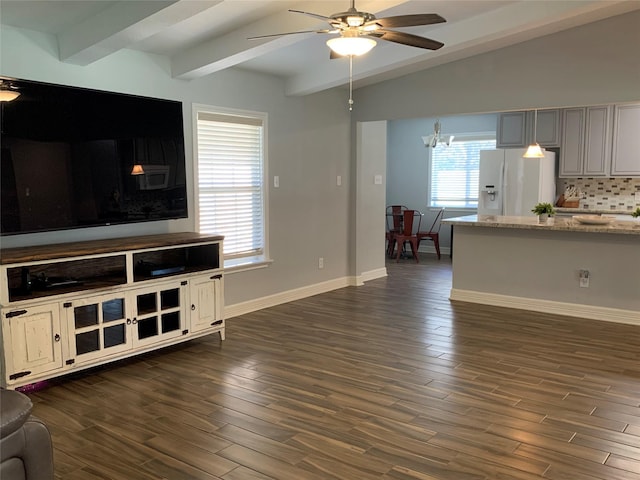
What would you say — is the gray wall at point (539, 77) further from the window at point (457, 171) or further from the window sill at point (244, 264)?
the window at point (457, 171)

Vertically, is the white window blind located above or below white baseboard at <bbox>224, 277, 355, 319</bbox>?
above

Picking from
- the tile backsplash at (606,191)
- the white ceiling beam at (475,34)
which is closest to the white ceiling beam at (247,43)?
the white ceiling beam at (475,34)

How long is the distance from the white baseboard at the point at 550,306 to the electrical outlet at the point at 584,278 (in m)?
0.20

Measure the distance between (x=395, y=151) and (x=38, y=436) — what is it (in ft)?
28.2

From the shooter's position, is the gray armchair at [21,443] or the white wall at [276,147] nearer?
the gray armchair at [21,443]

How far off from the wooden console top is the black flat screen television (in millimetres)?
135

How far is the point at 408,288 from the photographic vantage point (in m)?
6.51

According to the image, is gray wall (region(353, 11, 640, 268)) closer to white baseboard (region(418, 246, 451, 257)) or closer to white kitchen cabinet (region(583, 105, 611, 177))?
white kitchen cabinet (region(583, 105, 611, 177))

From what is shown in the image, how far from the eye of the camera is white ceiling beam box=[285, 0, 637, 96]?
4.16 metres

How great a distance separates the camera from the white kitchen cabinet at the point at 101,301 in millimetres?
Result: 3205

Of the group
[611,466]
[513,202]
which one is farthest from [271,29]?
[513,202]

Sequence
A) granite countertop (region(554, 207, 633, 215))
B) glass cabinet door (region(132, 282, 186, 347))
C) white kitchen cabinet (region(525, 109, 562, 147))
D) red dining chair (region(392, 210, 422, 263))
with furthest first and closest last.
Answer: red dining chair (region(392, 210, 422, 263)) → white kitchen cabinet (region(525, 109, 562, 147)) → granite countertop (region(554, 207, 633, 215)) → glass cabinet door (region(132, 282, 186, 347))

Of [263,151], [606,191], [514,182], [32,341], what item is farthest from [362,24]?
[606,191]

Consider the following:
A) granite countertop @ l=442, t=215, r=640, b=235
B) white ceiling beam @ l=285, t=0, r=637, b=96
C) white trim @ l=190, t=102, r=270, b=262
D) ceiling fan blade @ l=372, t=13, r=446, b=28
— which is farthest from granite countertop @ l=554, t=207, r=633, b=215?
ceiling fan blade @ l=372, t=13, r=446, b=28
